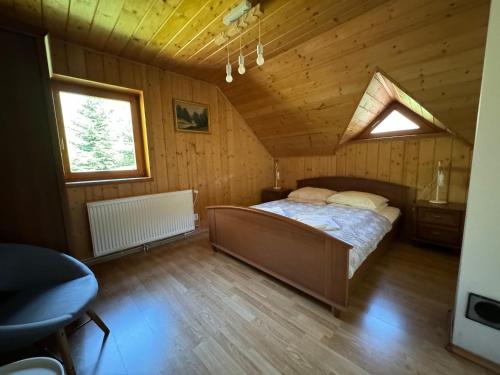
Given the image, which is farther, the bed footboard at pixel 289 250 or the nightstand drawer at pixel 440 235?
the nightstand drawer at pixel 440 235

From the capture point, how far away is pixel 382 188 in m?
3.07

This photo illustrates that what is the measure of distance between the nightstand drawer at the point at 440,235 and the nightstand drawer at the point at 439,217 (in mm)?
69

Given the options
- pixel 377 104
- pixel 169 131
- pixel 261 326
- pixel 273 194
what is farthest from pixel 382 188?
pixel 169 131

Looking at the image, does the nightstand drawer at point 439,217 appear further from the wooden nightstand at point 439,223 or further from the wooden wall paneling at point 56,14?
the wooden wall paneling at point 56,14

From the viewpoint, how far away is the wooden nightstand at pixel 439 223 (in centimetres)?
235

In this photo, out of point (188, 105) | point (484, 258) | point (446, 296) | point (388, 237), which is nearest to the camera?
point (484, 258)

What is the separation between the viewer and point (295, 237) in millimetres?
1809

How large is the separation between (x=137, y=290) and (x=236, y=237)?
110 cm

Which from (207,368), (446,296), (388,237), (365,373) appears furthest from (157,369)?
(388,237)

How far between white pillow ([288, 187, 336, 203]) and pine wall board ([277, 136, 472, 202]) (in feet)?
1.65

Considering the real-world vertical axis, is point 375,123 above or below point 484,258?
above

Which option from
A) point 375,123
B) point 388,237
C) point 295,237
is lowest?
point 388,237

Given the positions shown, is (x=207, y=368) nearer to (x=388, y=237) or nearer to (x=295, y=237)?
(x=295, y=237)

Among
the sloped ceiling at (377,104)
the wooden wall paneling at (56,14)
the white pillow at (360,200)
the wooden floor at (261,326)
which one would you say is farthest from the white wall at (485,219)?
the wooden wall paneling at (56,14)
